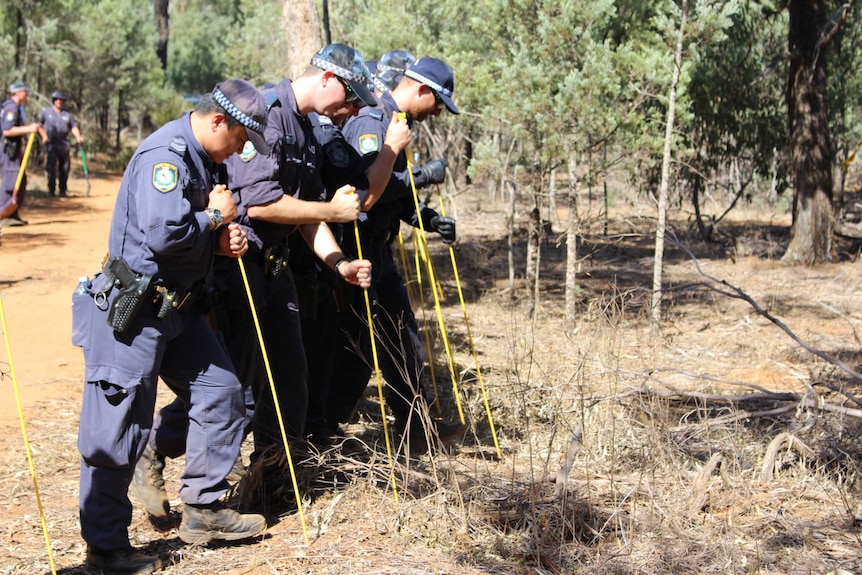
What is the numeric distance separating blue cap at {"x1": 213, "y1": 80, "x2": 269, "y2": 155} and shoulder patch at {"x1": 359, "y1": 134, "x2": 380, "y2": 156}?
4.13 ft

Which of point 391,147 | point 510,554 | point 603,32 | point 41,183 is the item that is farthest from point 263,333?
point 41,183

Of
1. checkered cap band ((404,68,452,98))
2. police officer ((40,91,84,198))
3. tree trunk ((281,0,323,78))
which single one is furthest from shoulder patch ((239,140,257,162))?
police officer ((40,91,84,198))

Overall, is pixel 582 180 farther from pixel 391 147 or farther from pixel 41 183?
pixel 41 183

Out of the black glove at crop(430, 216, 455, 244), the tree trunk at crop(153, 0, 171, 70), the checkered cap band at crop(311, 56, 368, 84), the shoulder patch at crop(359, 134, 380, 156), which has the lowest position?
the black glove at crop(430, 216, 455, 244)

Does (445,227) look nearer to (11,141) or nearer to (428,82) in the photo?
(428,82)

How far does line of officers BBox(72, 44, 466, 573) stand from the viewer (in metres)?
3.67

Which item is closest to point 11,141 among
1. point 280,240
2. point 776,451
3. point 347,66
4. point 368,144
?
point 368,144

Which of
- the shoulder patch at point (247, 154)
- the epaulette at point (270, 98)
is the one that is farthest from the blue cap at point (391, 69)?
the shoulder patch at point (247, 154)

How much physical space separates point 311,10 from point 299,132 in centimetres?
403

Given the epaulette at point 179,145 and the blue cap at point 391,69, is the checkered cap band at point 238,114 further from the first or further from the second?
the blue cap at point 391,69

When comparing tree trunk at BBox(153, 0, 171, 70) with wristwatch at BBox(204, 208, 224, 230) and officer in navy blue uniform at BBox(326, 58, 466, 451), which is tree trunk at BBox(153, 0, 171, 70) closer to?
officer in navy blue uniform at BBox(326, 58, 466, 451)

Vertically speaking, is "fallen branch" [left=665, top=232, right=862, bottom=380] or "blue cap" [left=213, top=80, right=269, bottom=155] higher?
"blue cap" [left=213, top=80, right=269, bottom=155]

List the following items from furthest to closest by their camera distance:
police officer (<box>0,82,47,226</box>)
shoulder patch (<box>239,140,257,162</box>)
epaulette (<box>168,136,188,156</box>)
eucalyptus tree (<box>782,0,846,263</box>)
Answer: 1. police officer (<box>0,82,47,226</box>)
2. eucalyptus tree (<box>782,0,846,263</box>)
3. shoulder patch (<box>239,140,257,162</box>)
4. epaulette (<box>168,136,188,156</box>)

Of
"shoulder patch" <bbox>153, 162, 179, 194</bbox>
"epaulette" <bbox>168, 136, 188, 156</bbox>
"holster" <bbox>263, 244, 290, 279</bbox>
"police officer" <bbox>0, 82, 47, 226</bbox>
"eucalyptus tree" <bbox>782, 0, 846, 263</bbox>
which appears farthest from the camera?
"police officer" <bbox>0, 82, 47, 226</bbox>
